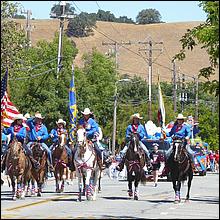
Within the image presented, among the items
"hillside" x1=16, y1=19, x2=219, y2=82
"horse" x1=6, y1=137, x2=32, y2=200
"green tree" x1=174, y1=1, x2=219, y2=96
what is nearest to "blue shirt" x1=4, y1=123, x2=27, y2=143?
"horse" x1=6, y1=137, x2=32, y2=200

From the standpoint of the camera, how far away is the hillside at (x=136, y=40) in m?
141

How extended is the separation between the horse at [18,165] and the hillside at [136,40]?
111826 mm

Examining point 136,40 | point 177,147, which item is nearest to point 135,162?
point 177,147

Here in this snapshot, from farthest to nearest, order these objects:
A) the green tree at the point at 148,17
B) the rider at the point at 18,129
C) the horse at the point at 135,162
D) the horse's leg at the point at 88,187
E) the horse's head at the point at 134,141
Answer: the green tree at the point at 148,17, the horse at the point at 135,162, the horse's head at the point at 134,141, the horse's leg at the point at 88,187, the rider at the point at 18,129

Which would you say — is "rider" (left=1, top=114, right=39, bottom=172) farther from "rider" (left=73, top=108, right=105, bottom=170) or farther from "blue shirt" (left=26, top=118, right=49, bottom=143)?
"rider" (left=73, top=108, right=105, bottom=170)

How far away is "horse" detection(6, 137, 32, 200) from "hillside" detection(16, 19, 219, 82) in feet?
367

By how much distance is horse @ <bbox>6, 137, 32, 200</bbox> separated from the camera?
22.4 metres

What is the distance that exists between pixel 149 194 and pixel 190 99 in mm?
75798

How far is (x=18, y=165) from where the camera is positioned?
22641 millimetres

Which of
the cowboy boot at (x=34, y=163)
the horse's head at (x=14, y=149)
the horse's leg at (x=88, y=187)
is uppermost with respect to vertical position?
the horse's head at (x=14, y=149)

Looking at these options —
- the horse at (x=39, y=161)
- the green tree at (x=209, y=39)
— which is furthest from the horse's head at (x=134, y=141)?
the green tree at (x=209, y=39)

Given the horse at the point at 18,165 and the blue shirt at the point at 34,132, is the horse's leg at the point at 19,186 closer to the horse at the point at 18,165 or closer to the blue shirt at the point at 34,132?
the horse at the point at 18,165

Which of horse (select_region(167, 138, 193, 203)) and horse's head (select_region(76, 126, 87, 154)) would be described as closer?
horse's head (select_region(76, 126, 87, 154))

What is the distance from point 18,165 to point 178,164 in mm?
4313
